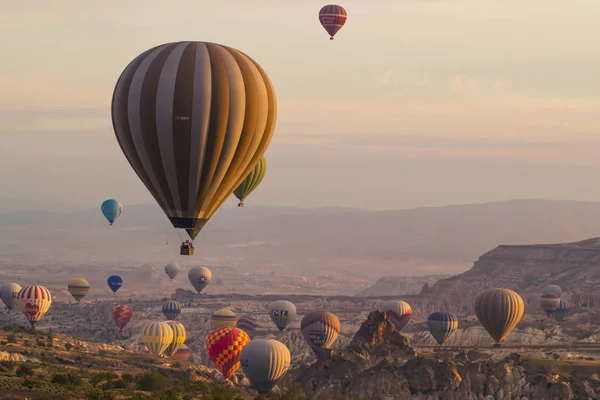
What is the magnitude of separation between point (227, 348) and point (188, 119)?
2638 inches

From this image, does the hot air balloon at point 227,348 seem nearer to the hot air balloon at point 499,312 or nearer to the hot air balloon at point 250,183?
the hot air balloon at point 250,183

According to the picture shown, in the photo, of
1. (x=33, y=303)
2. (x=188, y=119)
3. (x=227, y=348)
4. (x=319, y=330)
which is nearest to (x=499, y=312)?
(x=319, y=330)

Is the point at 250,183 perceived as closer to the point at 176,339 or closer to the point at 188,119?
the point at 176,339

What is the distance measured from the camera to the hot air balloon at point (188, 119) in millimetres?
81375

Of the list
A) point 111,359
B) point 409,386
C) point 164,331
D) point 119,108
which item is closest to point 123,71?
point 119,108

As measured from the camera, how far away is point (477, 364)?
140 metres

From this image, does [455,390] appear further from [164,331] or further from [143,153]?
[143,153]

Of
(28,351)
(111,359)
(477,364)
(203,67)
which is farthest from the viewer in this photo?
(477,364)

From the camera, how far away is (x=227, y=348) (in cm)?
14388

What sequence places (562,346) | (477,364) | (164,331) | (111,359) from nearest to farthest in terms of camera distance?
(111,359), (477,364), (164,331), (562,346)

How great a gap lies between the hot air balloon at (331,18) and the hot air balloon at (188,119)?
68909 mm

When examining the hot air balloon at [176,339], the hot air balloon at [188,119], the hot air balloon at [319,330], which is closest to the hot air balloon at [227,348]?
the hot air balloon at [176,339]

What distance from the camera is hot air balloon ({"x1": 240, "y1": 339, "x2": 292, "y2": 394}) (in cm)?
13000

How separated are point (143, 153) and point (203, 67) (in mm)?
7418
